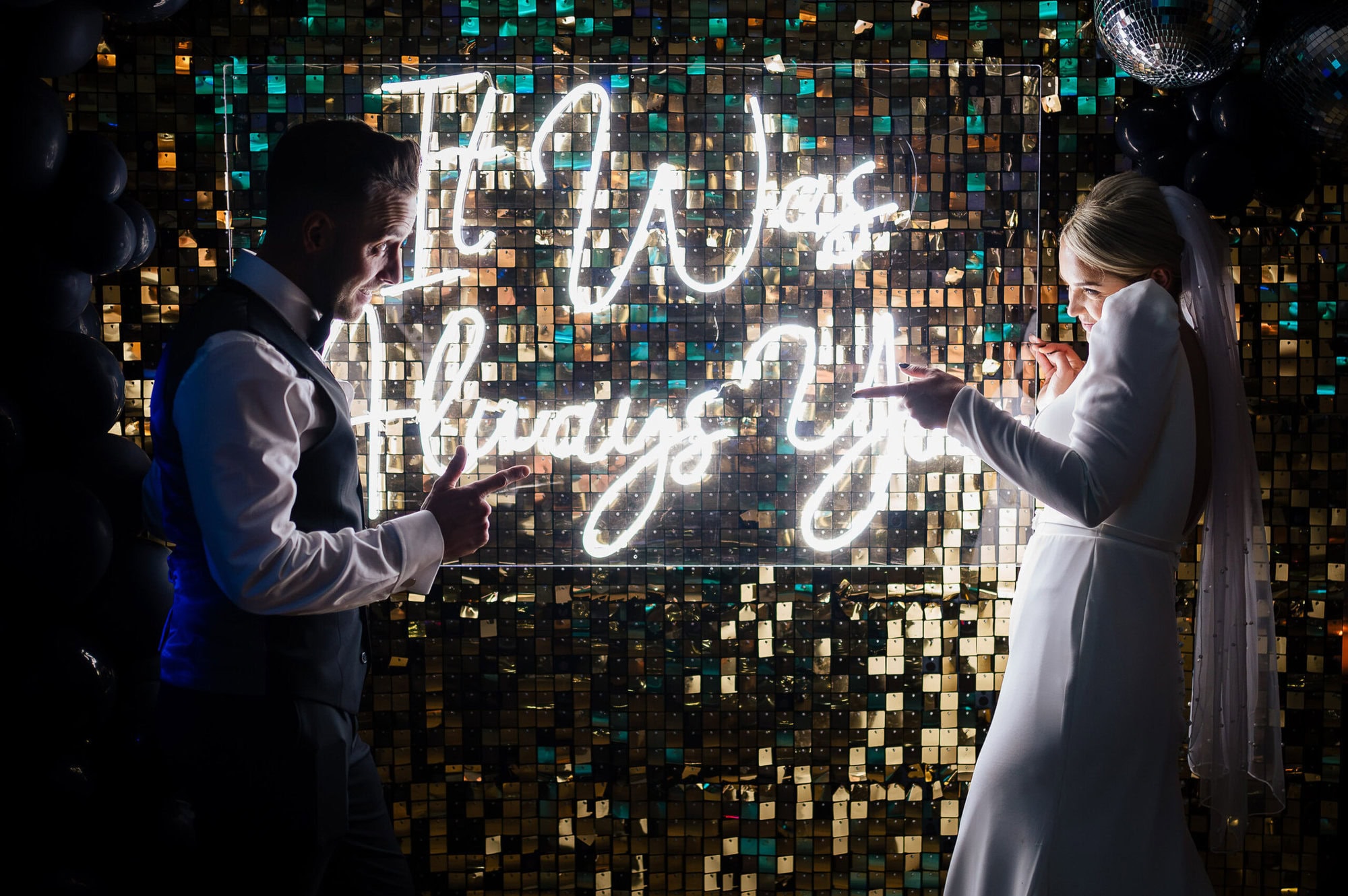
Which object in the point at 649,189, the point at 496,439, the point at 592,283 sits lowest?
the point at 496,439

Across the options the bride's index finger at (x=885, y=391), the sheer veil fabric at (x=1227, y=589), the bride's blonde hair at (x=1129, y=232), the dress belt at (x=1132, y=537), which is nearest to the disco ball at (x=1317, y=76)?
the sheer veil fabric at (x=1227, y=589)

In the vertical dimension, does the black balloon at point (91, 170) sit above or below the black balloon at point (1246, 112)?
below

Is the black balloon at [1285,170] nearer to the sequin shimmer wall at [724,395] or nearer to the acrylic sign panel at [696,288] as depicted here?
the sequin shimmer wall at [724,395]

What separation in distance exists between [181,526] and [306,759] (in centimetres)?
48

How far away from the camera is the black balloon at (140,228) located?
2324 millimetres

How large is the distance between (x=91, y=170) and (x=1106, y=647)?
8.74 feet

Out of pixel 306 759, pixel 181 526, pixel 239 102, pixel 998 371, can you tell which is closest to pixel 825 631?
pixel 998 371

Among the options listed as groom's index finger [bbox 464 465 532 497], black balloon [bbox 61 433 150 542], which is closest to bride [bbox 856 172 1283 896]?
groom's index finger [bbox 464 465 532 497]

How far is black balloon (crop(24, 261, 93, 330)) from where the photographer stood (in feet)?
6.94

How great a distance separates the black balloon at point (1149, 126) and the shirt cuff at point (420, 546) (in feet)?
7.34

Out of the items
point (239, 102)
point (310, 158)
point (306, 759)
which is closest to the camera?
point (306, 759)

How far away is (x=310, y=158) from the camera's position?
1683 mm

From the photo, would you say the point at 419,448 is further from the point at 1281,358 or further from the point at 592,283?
the point at 1281,358

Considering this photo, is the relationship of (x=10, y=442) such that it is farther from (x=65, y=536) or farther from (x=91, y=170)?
(x=91, y=170)
